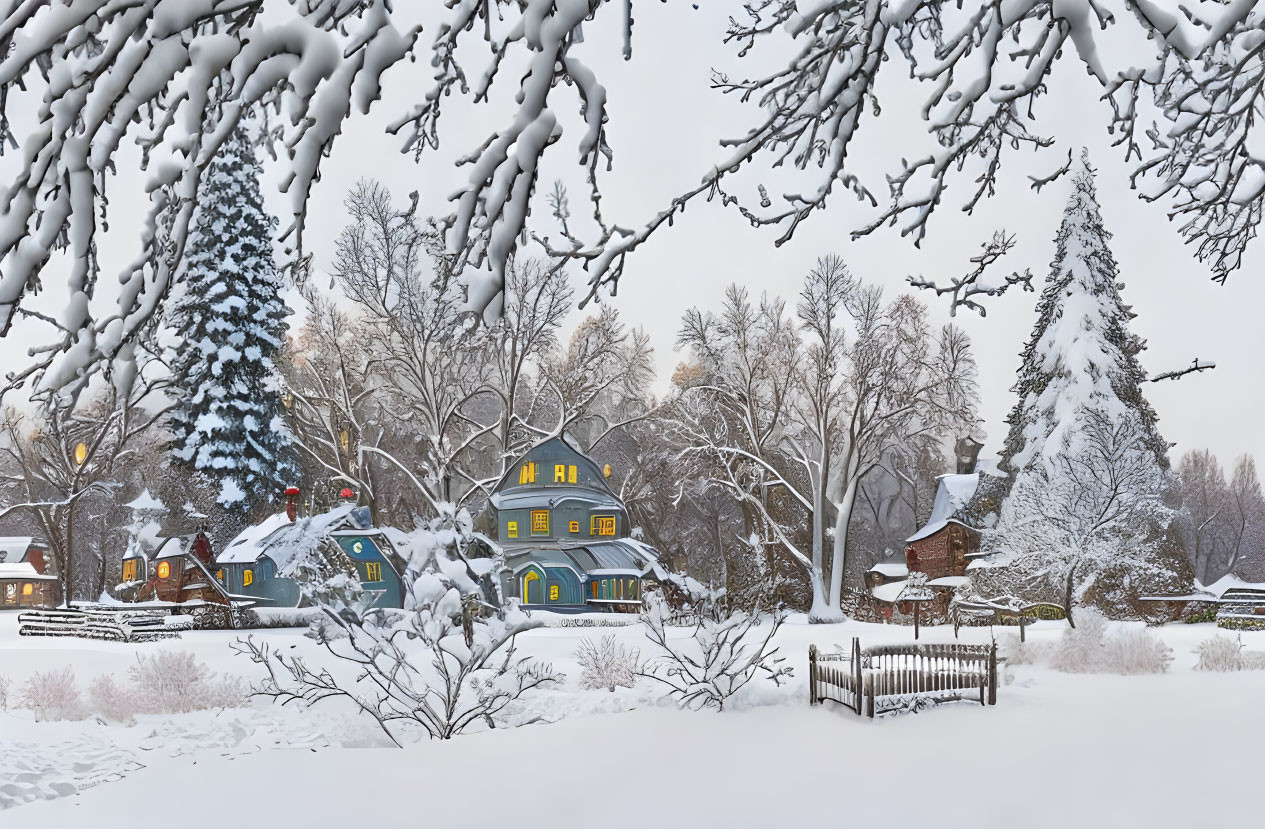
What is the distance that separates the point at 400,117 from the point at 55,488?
3278 centimetres

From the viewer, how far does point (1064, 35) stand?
4160 millimetres

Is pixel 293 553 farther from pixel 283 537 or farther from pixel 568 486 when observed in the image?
pixel 568 486

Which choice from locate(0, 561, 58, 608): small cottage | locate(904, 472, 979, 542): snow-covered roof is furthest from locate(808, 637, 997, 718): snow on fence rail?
locate(0, 561, 58, 608): small cottage

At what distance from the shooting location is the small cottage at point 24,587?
34.4 m

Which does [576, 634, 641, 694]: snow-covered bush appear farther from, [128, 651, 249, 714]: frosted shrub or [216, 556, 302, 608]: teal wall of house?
[216, 556, 302, 608]: teal wall of house

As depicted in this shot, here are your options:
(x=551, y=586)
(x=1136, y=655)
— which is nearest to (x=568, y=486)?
(x=551, y=586)

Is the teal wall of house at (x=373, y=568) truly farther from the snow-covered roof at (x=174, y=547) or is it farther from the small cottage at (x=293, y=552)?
the snow-covered roof at (x=174, y=547)

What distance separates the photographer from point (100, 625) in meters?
20.1

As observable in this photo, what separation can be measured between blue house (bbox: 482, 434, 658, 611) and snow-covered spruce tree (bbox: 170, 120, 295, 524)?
6.68 m

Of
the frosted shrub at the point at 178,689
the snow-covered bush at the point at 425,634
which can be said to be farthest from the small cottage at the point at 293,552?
the snow-covered bush at the point at 425,634

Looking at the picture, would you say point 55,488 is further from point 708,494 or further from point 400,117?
point 400,117

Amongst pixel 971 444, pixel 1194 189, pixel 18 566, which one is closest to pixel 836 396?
pixel 971 444

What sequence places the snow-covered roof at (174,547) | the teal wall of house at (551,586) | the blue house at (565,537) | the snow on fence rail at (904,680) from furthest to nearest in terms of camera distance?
the blue house at (565,537), the teal wall of house at (551,586), the snow-covered roof at (174,547), the snow on fence rail at (904,680)

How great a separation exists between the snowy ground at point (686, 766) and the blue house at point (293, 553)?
9144mm
